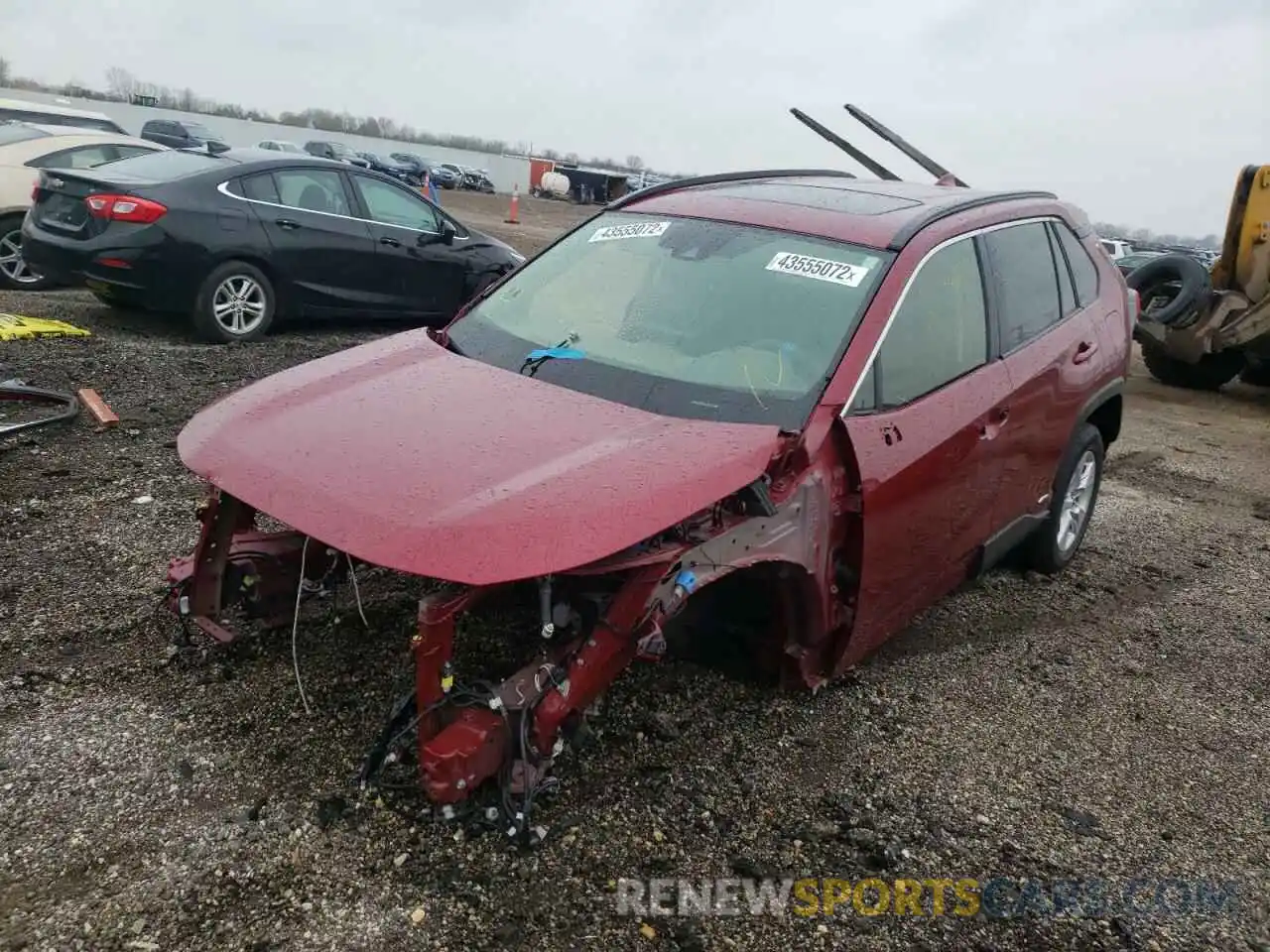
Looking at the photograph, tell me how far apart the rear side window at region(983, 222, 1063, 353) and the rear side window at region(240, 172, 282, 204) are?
6.19 metres

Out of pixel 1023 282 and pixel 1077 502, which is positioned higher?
pixel 1023 282

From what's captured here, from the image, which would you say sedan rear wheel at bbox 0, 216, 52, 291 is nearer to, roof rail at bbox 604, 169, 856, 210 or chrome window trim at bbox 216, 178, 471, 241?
chrome window trim at bbox 216, 178, 471, 241

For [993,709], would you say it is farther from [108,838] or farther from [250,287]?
[250,287]

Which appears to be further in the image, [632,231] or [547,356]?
[632,231]

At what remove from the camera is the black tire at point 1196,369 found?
10844 millimetres

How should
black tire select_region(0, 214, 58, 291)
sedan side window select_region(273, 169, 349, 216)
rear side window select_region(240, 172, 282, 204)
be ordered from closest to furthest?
rear side window select_region(240, 172, 282, 204), sedan side window select_region(273, 169, 349, 216), black tire select_region(0, 214, 58, 291)

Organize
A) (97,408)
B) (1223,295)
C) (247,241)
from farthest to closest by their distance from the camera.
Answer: (1223,295) < (247,241) < (97,408)

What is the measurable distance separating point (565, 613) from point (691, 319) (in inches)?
47.7

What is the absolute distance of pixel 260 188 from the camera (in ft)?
26.5

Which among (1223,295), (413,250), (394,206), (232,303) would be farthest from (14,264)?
(1223,295)

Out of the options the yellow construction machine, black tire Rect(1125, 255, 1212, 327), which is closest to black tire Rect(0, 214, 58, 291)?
the yellow construction machine

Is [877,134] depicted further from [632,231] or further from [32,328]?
[32,328]

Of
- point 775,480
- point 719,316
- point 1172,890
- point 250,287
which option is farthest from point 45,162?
point 1172,890

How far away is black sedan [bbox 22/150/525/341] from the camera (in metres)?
7.44
